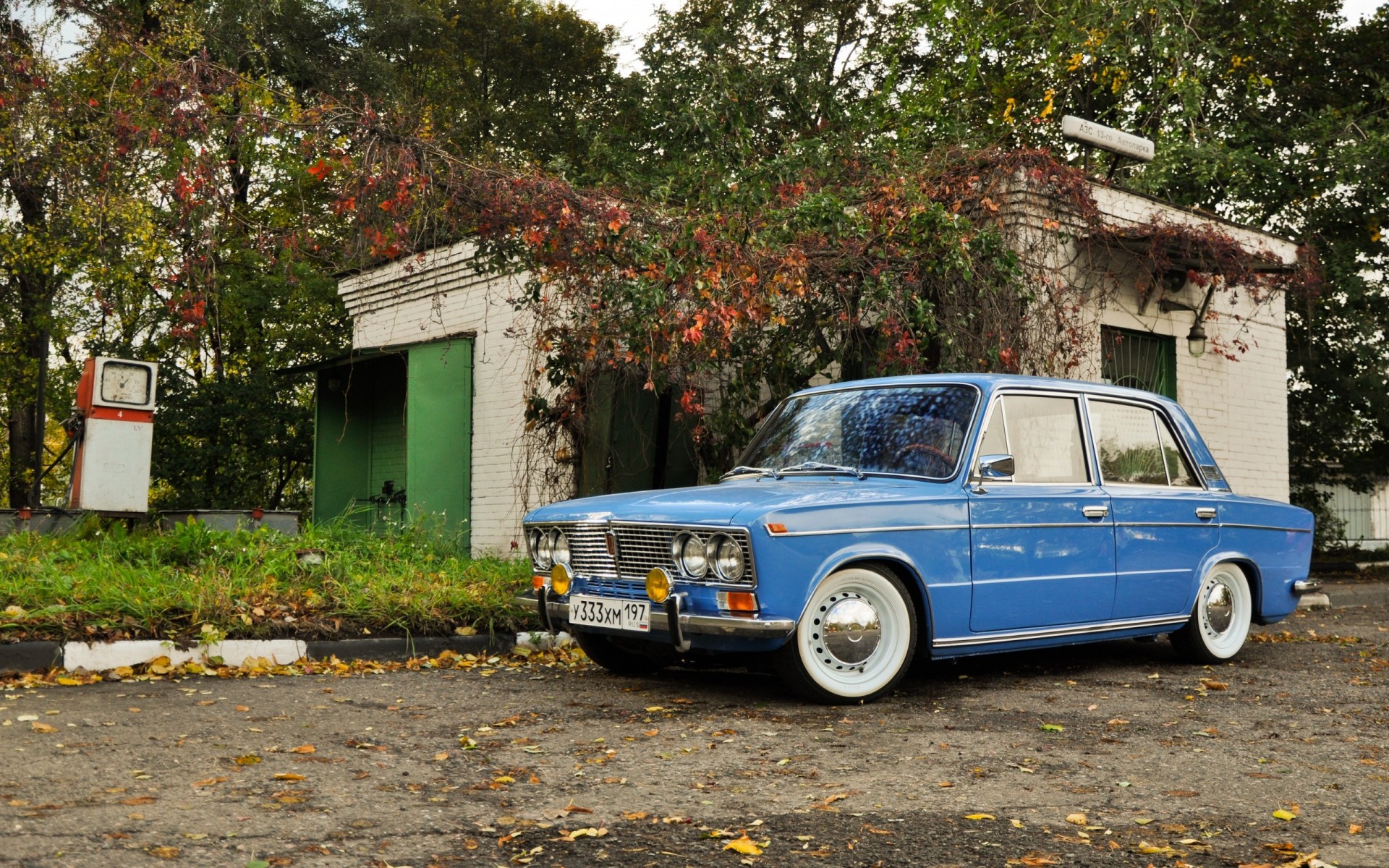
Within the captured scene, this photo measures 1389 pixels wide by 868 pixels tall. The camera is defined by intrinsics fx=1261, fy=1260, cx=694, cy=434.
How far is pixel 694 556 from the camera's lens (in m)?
5.88

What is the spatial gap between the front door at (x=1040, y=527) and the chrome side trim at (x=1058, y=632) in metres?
0.04

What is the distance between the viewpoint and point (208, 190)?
8664mm

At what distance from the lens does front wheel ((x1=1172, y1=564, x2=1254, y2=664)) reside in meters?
7.68

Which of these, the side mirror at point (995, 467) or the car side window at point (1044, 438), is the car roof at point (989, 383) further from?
the side mirror at point (995, 467)

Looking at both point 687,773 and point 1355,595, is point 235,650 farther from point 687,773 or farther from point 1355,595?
point 1355,595

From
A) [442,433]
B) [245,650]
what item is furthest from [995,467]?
[442,433]

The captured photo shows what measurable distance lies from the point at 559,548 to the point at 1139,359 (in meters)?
8.56

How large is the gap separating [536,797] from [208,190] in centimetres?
605

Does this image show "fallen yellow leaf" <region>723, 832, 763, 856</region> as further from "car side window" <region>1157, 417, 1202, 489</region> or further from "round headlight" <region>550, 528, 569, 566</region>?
"car side window" <region>1157, 417, 1202, 489</region>

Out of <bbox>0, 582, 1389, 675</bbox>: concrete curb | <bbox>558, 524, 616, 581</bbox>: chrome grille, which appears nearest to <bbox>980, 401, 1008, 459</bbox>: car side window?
<bbox>558, 524, 616, 581</bbox>: chrome grille

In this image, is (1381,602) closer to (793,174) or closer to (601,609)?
(793,174)

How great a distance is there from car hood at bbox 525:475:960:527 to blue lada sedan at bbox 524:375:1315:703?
0.01m

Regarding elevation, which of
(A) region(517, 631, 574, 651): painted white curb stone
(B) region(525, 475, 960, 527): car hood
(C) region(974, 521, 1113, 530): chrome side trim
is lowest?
(A) region(517, 631, 574, 651): painted white curb stone

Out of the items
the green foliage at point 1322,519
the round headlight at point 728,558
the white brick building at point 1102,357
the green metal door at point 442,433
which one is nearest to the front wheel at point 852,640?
the round headlight at point 728,558
